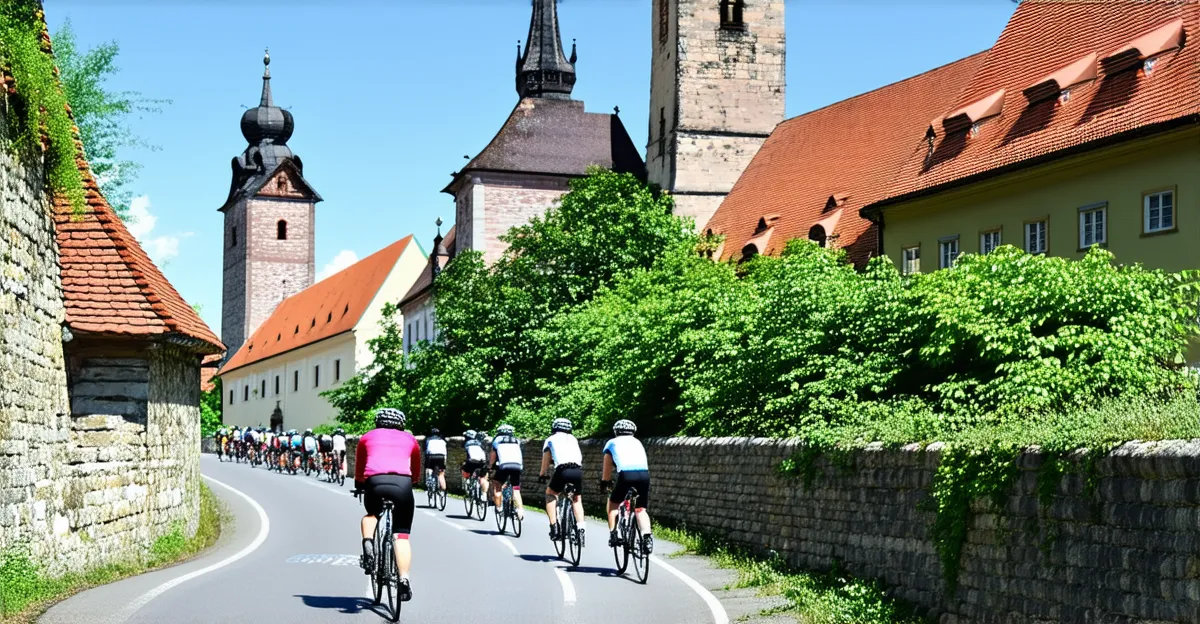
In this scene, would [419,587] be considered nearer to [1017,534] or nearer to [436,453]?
[1017,534]

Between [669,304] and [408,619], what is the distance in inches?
702

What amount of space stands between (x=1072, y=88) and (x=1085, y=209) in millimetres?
3044

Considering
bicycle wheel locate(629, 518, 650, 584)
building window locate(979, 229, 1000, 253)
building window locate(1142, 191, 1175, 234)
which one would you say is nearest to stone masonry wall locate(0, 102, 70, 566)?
bicycle wheel locate(629, 518, 650, 584)

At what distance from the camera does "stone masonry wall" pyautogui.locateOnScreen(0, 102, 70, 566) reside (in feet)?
44.2

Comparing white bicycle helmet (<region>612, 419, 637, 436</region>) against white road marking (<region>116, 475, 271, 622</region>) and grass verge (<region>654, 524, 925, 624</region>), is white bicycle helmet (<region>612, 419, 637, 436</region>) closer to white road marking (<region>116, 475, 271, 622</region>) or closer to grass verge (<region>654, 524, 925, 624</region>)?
grass verge (<region>654, 524, 925, 624</region>)

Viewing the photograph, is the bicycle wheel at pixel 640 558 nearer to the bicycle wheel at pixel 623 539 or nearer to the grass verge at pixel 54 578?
the bicycle wheel at pixel 623 539

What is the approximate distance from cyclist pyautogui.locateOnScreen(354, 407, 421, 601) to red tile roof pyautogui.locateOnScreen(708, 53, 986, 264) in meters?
31.7

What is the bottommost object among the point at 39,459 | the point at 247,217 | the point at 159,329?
the point at 39,459

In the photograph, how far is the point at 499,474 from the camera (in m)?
23.7

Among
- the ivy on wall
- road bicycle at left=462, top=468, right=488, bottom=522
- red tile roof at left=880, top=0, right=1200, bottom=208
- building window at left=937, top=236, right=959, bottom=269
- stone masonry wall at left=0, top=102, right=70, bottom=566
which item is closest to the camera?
stone masonry wall at left=0, top=102, right=70, bottom=566

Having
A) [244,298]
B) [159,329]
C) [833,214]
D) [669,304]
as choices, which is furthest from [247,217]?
[159,329]

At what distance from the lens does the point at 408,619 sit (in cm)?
1248

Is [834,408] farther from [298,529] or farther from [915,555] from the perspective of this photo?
[298,529]

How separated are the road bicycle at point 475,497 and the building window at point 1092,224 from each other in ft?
43.4
